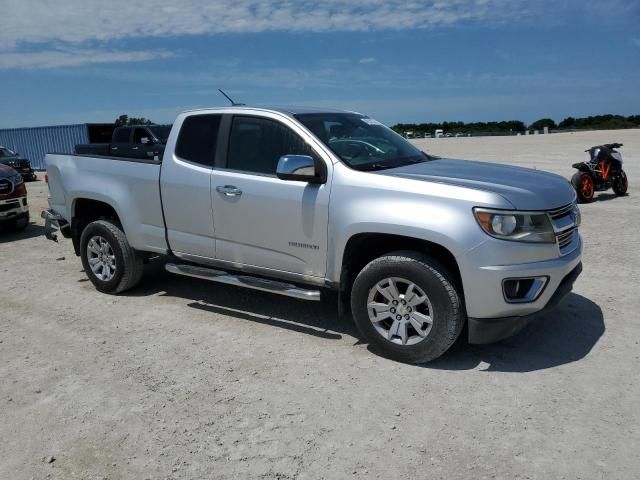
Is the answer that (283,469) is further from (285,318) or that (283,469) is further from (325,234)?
(285,318)

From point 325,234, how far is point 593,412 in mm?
2203

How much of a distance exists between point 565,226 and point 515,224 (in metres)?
0.58

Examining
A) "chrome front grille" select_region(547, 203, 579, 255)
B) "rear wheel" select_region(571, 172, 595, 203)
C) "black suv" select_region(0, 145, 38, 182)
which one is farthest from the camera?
"black suv" select_region(0, 145, 38, 182)

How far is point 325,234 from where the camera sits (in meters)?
4.53

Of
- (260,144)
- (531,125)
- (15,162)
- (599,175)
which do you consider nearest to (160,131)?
(15,162)

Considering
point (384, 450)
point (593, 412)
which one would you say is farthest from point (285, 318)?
point (593, 412)

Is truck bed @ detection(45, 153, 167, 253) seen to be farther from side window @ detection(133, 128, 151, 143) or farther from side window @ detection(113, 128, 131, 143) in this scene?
side window @ detection(113, 128, 131, 143)

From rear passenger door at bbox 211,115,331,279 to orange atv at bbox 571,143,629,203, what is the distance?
831 cm

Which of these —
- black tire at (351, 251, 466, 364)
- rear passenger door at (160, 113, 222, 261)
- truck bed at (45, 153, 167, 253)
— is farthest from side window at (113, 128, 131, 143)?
black tire at (351, 251, 466, 364)

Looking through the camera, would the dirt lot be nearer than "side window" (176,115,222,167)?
Result: Yes

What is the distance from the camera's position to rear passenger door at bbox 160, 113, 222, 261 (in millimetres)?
5228

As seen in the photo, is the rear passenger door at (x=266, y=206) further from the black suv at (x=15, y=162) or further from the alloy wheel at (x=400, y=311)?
the black suv at (x=15, y=162)

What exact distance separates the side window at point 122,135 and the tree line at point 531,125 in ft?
163

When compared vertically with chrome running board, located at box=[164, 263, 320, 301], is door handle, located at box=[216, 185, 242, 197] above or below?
above
